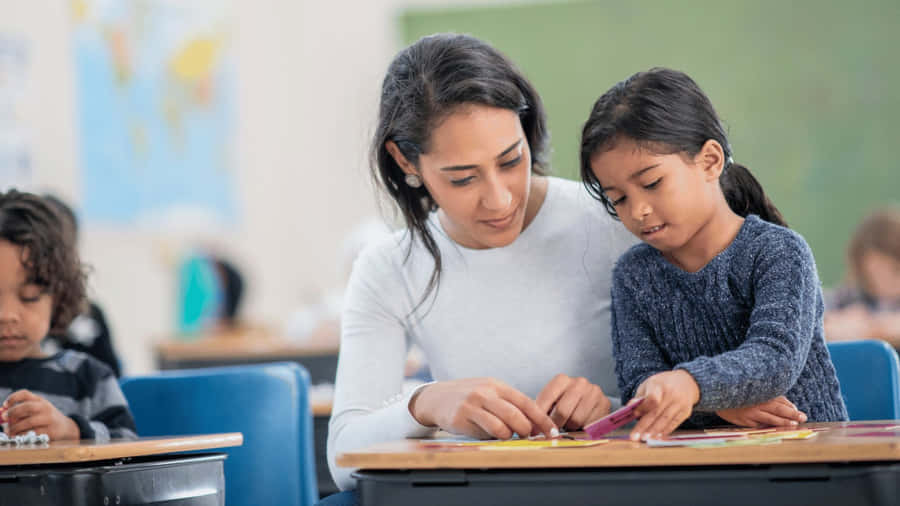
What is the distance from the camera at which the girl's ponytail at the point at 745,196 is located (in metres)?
1.55

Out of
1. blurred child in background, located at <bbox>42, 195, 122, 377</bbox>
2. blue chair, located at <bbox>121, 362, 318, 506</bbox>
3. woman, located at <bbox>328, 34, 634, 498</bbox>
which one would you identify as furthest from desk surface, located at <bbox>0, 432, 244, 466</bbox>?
blurred child in background, located at <bbox>42, 195, 122, 377</bbox>

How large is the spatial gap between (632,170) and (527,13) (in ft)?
22.2

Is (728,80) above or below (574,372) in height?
above

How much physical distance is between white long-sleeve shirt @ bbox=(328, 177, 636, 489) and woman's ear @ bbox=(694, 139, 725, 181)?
0.22 m

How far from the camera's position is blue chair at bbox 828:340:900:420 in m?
1.73

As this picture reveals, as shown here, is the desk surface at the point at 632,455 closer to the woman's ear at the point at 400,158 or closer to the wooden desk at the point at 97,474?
the wooden desk at the point at 97,474

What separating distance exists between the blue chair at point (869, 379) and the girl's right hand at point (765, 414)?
508 millimetres

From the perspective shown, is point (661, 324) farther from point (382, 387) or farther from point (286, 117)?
point (286, 117)

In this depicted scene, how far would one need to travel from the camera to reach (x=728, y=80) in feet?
24.7

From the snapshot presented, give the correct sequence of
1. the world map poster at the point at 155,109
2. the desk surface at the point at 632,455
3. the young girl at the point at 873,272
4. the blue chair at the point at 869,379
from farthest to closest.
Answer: the world map poster at the point at 155,109 < the young girl at the point at 873,272 < the blue chair at the point at 869,379 < the desk surface at the point at 632,455

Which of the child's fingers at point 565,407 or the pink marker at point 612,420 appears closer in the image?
the pink marker at point 612,420

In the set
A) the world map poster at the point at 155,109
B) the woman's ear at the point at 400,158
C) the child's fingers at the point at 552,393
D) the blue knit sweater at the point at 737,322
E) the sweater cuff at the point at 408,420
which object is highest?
the world map poster at the point at 155,109

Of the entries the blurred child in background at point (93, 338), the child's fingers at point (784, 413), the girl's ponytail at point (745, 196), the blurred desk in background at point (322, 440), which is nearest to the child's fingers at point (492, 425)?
the child's fingers at point (784, 413)

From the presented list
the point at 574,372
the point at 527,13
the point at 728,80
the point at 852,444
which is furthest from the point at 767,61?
the point at 852,444
